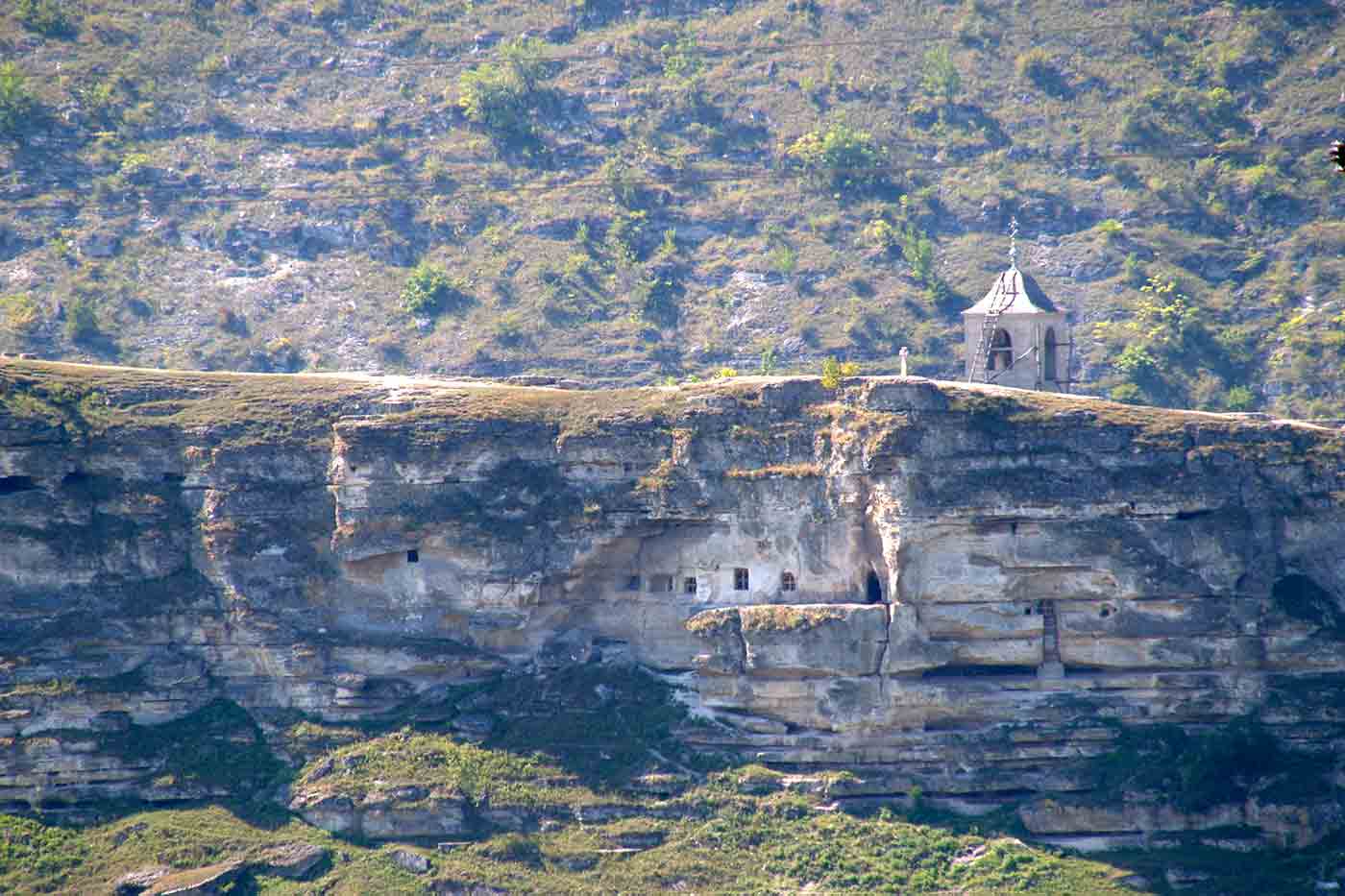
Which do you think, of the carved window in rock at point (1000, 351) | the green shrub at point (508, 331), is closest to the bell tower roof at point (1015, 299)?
the carved window in rock at point (1000, 351)

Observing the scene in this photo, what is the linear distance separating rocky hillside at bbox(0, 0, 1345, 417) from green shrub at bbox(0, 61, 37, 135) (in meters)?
0.14

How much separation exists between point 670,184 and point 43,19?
23.7 m

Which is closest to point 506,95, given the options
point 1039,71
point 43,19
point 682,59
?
point 682,59

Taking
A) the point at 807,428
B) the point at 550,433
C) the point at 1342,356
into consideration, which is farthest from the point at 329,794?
the point at 1342,356

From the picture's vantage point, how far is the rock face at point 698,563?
5831cm

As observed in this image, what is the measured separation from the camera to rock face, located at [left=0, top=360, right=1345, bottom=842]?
2296 inches

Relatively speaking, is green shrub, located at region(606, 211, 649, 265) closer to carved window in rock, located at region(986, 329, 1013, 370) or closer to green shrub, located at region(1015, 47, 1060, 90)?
green shrub, located at region(1015, 47, 1060, 90)

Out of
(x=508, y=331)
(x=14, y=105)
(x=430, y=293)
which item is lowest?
(x=508, y=331)

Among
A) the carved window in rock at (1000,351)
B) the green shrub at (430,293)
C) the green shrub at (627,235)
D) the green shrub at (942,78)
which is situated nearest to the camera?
the carved window in rock at (1000,351)

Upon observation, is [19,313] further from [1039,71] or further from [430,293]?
[1039,71]

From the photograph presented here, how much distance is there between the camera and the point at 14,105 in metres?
88.3

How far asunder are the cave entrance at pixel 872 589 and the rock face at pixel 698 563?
10 centimetres

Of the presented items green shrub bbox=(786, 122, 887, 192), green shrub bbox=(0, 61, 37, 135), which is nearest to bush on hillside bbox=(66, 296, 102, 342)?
green shrub bbox=(0, 61, 37, 135)

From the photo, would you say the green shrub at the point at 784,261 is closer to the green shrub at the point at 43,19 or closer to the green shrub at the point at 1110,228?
the green shrub at the point at 1110,228
